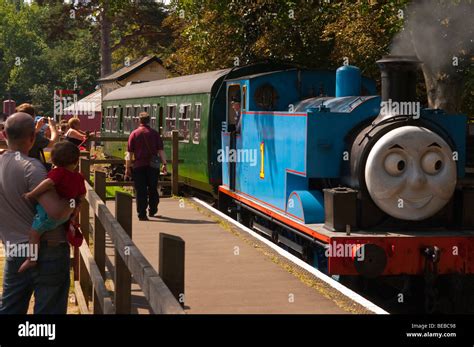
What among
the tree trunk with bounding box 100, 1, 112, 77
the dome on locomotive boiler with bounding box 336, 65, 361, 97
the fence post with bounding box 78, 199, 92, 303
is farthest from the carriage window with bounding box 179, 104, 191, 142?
the tree trunk with bounding box 100, 1, 112, 77

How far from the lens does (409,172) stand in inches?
346

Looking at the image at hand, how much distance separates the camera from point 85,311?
7684 millimetres

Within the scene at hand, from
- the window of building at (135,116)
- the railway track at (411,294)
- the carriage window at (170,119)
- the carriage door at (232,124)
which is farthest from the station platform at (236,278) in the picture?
the window of building at (135,116)

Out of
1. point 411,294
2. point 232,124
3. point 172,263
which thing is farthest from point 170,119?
point 172,263

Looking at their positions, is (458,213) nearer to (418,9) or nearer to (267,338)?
(267,338)

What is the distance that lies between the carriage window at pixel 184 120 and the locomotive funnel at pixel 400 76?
8.83 metres

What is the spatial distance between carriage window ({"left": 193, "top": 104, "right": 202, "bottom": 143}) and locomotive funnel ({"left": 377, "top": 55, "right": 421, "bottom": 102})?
7.78 m

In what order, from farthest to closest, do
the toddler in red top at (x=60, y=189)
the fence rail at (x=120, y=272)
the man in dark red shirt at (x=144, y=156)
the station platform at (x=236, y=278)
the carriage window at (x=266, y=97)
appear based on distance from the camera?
the man in dark red shirt at (x=144, y=156) < the carriage window at (x=266, y=97) < the station platform at (x=236, y=278) < the toddler in red top at (x=60, y=189) < the fence rail at (x=120, y=272)

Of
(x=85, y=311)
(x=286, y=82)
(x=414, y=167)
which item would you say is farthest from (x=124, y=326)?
(x=286, y=82)

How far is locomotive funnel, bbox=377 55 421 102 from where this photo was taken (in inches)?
355

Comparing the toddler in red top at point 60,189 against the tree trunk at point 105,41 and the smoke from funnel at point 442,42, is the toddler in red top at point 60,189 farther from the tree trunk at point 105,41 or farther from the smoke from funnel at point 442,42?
the tree trunk at point 105,41

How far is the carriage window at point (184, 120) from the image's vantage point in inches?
696

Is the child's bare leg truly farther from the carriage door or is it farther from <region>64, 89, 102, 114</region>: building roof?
<region>64, 89, 102, 114</region>: building roof

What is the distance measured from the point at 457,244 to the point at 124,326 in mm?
4576
